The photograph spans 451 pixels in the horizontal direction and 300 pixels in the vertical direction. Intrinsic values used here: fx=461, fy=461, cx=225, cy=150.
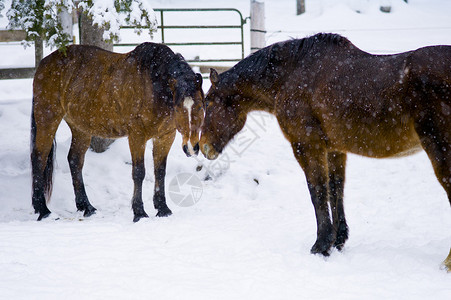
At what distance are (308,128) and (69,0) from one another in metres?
3.90

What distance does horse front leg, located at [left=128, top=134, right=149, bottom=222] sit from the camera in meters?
5.73

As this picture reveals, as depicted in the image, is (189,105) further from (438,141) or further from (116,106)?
(438,141)

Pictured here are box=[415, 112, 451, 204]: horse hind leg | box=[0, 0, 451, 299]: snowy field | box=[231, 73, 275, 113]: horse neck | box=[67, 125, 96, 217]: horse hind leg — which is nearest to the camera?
box=[0, 0, 451, 299]: snowy field

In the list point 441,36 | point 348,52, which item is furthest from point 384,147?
point 441,36

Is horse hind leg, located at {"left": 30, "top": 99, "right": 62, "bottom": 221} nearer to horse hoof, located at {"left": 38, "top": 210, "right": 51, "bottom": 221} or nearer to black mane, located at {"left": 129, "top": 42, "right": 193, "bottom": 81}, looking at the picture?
horse hoof, located at {"left": 38, "top": 210, "right": 51, "bottom": 221}

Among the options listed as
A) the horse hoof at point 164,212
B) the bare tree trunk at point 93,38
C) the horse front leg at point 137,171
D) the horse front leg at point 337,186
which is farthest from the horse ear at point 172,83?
the bare tree trunk at point 93,38

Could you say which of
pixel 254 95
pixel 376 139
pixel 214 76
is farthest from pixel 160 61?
pixel 376 139

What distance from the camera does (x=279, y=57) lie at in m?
4.65

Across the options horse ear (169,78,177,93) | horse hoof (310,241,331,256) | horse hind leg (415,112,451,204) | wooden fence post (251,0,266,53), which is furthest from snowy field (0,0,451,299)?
wooden fence post (251,0,266,53)

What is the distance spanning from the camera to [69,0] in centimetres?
621

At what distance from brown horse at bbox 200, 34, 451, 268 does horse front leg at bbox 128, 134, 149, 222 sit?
106 cm

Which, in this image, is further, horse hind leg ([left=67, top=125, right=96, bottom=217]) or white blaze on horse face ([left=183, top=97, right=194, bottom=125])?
horse hind leg ([left=67, top=125, right=96, bottom=217])

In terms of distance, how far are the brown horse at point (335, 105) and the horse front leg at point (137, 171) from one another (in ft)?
3.48

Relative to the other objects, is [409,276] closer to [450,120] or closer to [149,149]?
[450,120]
